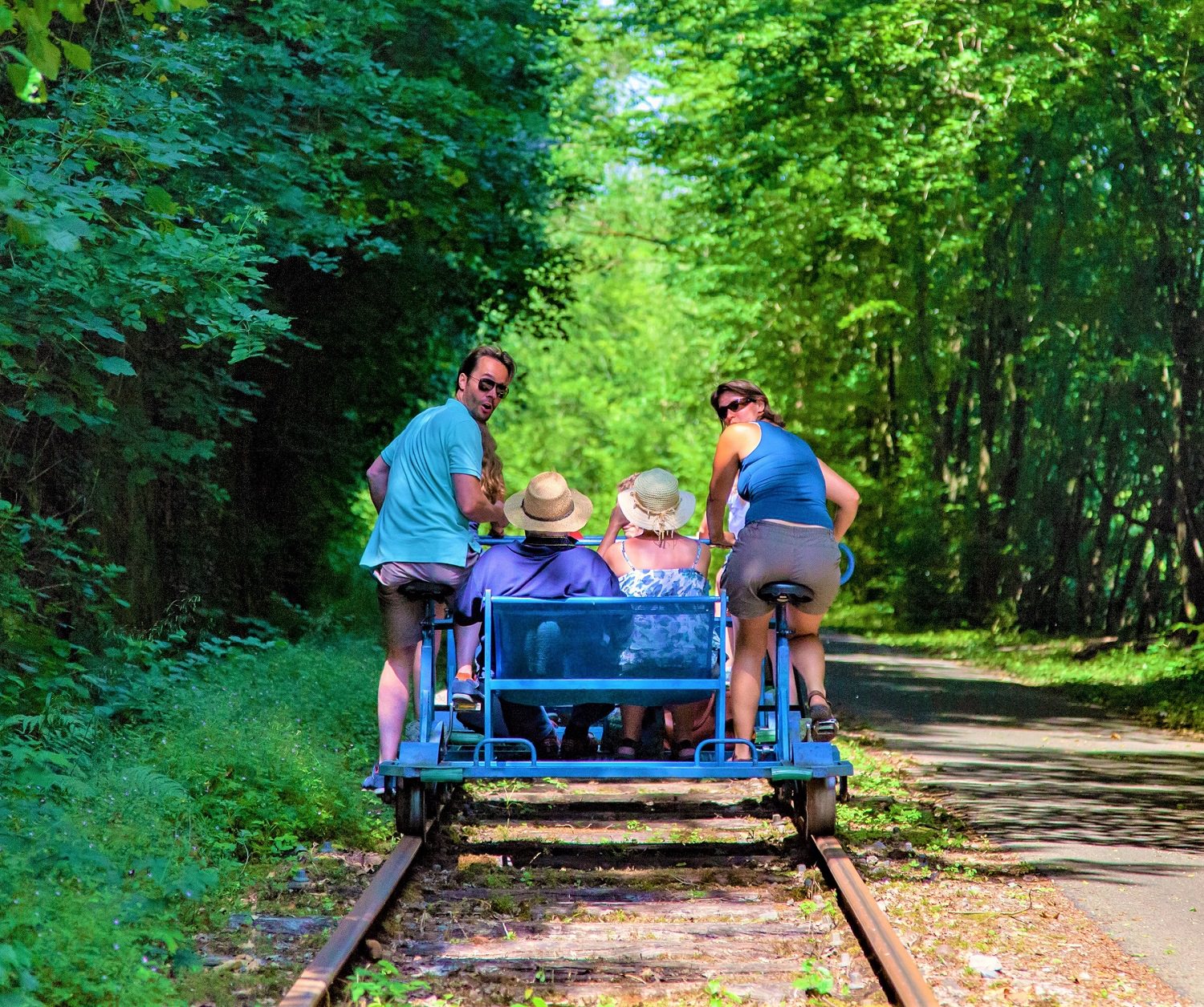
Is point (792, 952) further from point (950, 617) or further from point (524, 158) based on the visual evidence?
point (950, 617)

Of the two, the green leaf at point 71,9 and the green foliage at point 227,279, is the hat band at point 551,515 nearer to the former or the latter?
the green foliage at point 227,279

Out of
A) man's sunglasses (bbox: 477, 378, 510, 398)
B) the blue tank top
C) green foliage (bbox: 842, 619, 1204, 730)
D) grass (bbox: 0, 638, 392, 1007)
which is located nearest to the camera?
grass (bbox: 0, 638, 392, 1007)

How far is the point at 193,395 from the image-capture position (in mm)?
14672

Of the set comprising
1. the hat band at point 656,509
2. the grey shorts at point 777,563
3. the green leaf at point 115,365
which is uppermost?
the green leaf at point 115,365

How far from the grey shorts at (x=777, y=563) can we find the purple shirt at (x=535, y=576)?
0.74m

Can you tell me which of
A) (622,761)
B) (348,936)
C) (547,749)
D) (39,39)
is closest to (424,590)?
(547,749)

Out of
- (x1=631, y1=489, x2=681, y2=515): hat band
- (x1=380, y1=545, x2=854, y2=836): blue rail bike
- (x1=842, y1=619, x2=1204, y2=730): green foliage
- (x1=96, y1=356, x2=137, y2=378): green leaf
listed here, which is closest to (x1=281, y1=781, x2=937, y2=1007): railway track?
(x1=380, y1=545, x2=854, y2=836): blue rail bike

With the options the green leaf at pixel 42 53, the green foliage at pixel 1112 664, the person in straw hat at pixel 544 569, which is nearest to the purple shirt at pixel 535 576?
the person in straw hat at pixel 544 569

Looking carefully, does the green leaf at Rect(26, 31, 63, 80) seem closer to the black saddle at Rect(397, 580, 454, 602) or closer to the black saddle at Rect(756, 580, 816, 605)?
the black saddle at Rect(397, 580, 454, 602)

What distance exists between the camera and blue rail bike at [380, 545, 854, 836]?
27.3 feet

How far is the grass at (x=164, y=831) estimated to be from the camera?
5832mm

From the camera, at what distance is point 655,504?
9.19 meters

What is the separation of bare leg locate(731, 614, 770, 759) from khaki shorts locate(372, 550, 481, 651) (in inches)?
58.4

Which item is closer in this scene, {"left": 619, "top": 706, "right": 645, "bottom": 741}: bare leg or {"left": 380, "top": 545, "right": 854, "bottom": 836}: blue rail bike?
{"left": 380, "top": 545, "right": 854, "bottom": 836}: blue rail bike
